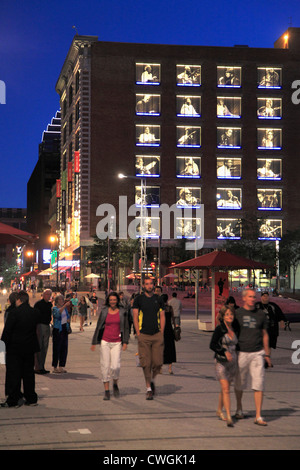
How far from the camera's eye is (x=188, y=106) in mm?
90125

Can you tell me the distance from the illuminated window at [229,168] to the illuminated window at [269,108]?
654cm

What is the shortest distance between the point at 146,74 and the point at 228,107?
10942 millimetres

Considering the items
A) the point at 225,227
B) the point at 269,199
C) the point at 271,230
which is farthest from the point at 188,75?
the point at 271,230

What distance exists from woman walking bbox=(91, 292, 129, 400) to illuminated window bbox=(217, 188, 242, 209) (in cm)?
7773

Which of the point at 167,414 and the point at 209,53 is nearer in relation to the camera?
the point at 167,414

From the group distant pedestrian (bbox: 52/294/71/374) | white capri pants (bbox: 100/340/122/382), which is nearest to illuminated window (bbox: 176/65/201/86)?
distant pedestrian (bbox: 52/294/71/374)

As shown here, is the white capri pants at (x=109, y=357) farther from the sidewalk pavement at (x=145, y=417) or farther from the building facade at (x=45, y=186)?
the building facade at (x=45, y=186)

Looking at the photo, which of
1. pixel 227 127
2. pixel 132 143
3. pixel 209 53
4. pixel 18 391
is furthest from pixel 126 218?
pixel 18 391

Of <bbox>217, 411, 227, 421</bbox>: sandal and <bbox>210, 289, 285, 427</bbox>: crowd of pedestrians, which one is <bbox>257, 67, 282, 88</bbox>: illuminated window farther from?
<bbox>217, 411, 227, 421</bbox>: sandal

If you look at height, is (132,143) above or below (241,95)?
below
